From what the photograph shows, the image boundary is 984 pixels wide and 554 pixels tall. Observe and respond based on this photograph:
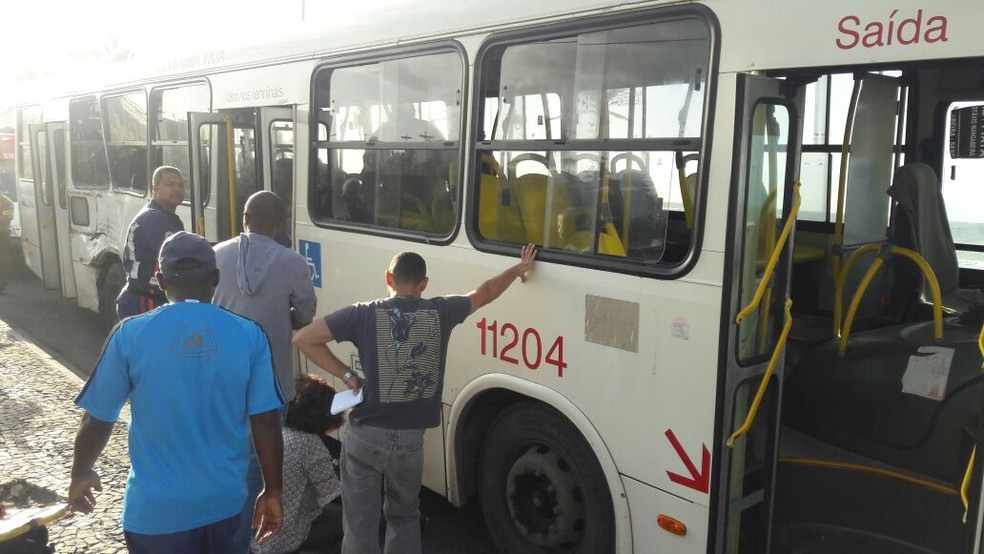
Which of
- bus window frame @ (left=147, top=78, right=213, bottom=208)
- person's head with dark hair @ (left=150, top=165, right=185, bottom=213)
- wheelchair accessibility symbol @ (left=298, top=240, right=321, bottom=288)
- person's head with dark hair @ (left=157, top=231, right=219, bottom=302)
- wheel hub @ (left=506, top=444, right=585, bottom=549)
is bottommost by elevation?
wheel hub @ (left=506, top=444, right=585, bottom=549)

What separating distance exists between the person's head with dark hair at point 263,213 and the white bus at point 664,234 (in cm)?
65

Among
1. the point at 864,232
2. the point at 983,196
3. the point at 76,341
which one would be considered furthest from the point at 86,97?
the point at 983,196

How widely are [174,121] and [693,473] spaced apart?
5359 millimetres

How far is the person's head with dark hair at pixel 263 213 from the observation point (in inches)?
157

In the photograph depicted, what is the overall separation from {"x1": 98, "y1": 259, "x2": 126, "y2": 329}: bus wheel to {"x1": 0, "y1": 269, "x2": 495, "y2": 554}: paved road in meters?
0.41

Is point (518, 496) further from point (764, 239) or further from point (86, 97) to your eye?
point (86, 97)

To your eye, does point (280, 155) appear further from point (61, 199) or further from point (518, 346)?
point (61, 199)

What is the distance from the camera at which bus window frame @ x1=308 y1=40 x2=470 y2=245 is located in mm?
3910

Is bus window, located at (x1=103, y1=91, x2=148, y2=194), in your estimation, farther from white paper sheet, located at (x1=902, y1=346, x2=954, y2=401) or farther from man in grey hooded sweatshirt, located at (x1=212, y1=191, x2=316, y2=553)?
white paper sheet, located at (x1=902, y1=346, x2=954, y2=401)

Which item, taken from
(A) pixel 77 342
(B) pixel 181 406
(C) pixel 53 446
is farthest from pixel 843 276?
(A) pixel 77 342

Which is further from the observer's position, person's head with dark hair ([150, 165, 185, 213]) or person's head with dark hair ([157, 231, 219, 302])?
person's head with dark hair ([150, 165, 185, 213])

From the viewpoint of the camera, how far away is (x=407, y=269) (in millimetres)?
3340

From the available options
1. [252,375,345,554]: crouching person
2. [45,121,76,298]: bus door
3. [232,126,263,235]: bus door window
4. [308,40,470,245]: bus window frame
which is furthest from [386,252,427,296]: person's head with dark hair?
[45,121,76,298]: bus door

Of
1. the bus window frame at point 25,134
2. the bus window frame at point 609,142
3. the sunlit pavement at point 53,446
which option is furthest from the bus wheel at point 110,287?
the bus window frame at point 609,142
